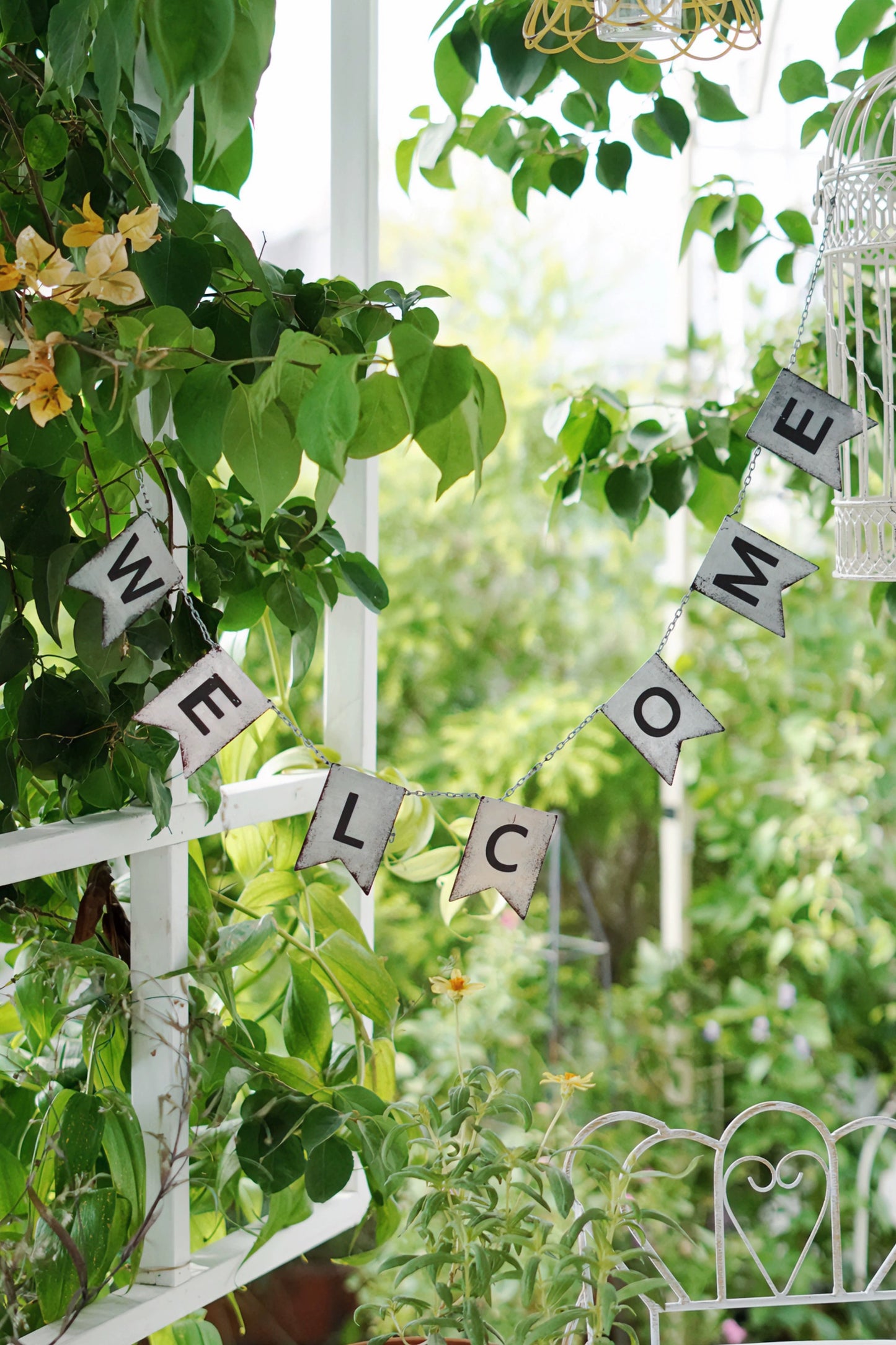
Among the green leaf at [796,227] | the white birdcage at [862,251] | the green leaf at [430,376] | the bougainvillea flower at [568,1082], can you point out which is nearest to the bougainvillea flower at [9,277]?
the green leaf at [430,376]

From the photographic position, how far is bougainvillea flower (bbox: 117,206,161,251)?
0.65 metres

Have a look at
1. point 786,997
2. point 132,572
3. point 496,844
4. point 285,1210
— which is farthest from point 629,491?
point 786,997

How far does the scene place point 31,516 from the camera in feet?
2.34

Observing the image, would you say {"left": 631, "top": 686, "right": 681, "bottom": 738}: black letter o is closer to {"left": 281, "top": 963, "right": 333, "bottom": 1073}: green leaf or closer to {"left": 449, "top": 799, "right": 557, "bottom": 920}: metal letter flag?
{"left": 449, "top": 799, "right": 557, "bottom": 920}: metal letter flag

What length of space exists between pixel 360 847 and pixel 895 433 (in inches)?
30.9

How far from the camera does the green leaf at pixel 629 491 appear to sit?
1.19m

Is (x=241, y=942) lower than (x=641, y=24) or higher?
lower

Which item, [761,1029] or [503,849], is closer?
[503,849]

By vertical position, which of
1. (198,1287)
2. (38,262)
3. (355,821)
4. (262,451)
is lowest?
(198,1287)

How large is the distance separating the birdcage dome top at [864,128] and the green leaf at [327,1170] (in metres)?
0.85

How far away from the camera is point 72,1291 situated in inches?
29.8

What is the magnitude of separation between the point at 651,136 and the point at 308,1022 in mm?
899

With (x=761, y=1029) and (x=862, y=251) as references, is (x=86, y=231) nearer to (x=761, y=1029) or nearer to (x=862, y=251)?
(x=862, y=251)

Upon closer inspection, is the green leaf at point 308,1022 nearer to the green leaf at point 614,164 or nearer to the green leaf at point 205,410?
the green leaf at point 205,410
